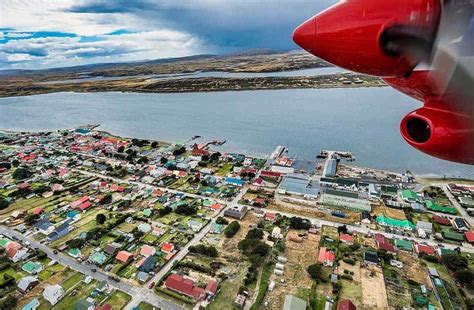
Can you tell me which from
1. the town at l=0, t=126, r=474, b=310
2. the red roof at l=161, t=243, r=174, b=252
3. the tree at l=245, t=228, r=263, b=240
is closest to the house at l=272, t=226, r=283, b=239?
the town at l=0, t=126, r=474, b=310

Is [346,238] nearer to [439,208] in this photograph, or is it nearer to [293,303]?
[293,303]

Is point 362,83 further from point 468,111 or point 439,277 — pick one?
point 468,111

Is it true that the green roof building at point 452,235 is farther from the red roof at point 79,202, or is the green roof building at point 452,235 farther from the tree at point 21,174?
the tree at point 21,174

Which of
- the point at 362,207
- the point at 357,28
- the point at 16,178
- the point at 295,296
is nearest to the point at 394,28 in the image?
the point at 357,28

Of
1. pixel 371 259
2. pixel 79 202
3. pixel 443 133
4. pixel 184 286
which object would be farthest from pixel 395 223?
pixel 79 202

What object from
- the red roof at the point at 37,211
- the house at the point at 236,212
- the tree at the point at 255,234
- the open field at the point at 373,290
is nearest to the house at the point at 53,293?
the red roof at the point at 37,211
